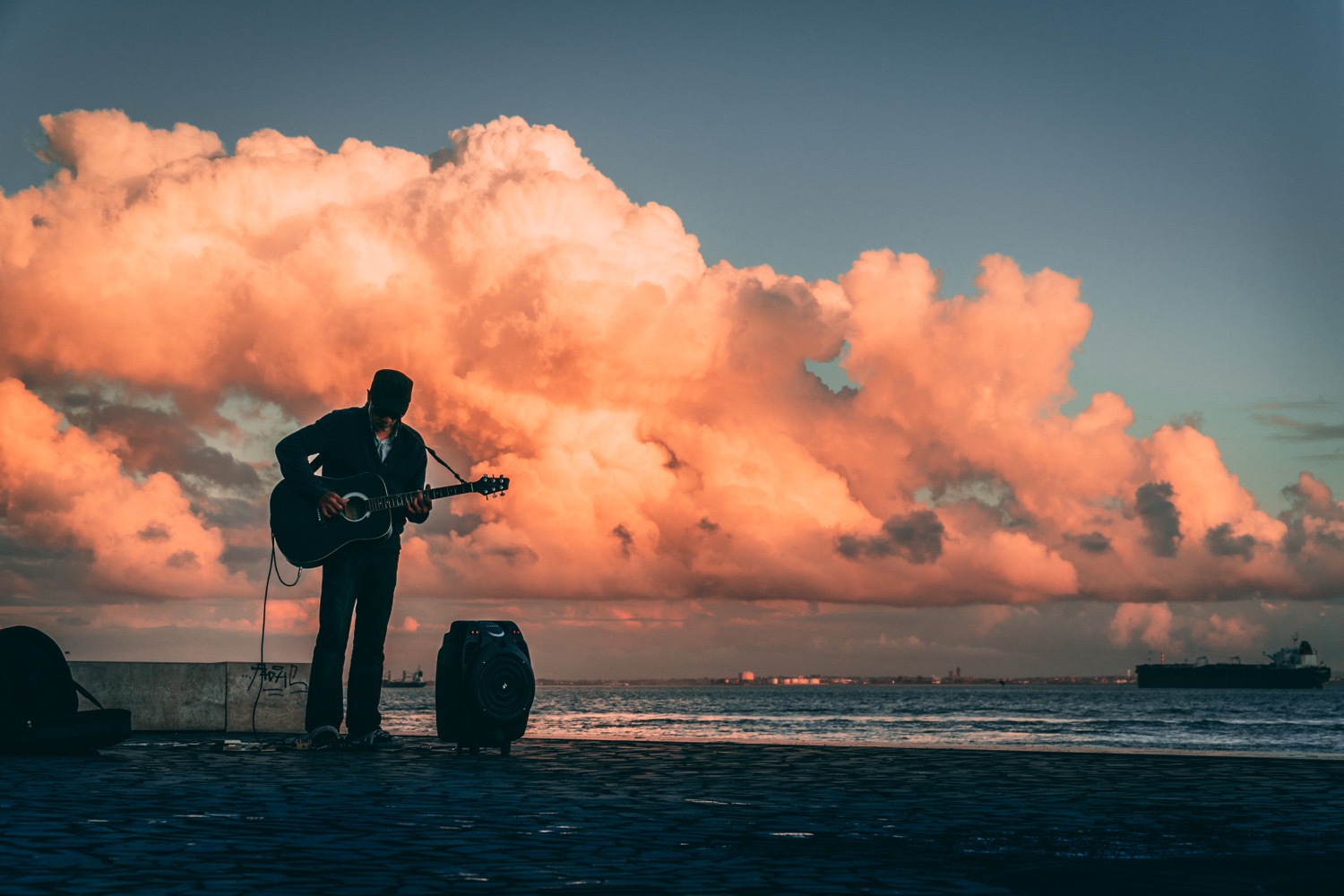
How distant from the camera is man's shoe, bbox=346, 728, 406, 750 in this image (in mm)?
9461

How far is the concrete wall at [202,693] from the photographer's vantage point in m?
12.0

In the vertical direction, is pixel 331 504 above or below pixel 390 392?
below

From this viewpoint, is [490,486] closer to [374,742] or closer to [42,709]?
[374,742]

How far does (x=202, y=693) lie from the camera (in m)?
12.2

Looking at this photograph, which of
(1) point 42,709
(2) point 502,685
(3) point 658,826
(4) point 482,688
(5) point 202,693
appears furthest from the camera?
(5) point 202,693

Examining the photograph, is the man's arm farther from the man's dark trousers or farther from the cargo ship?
the cargo ship

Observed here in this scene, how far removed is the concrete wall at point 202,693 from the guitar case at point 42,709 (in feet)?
9.87

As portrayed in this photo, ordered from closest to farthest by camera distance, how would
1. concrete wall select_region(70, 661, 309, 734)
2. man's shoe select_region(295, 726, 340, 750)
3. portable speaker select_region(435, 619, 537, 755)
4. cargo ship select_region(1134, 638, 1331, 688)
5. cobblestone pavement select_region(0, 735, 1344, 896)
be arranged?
cobblestone pavement select_region(0, 735, 1344, 896) → portable speaker select_region(435, 619, 537, 755) → man's shoe select_region(295, 726, 340, 750) → concrete wall select_region(70, 661, 309, 734) → cargo ship select_region(1134, 638, 1331, 688)

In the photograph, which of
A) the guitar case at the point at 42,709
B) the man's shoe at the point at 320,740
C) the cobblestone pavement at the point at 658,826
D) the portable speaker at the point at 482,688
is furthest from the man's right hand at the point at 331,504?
the guitar case at the point at 42,709

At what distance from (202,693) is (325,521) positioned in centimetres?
379

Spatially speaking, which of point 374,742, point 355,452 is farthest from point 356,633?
point 355,452

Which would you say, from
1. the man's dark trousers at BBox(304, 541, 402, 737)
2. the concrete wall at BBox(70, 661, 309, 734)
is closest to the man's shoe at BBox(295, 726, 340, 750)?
the man's dark trousers at BBox(304, 541, 402, 737)

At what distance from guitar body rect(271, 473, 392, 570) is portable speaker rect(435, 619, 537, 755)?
1027 millimetres

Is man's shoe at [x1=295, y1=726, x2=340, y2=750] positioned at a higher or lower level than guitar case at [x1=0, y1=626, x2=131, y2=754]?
lower
